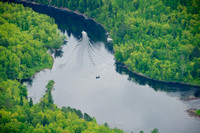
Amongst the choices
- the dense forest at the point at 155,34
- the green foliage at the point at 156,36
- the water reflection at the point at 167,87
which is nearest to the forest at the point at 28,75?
the dense forest at the point at 155,34

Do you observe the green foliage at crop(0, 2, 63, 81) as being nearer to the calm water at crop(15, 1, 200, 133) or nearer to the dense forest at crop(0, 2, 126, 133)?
the dense forest at crop(0, 2, 126, 133)

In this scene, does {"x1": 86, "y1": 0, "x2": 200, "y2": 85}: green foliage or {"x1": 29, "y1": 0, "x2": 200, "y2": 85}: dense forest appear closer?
{"x1": 86, "y1": 0, "x2": 200, "y2": 85}: green foliage

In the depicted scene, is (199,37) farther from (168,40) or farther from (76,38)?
(76,38)

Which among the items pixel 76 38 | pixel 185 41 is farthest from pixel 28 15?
pixel 185 41

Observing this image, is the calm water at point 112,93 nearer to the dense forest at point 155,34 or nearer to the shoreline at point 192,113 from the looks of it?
the shoreline at point 192,113

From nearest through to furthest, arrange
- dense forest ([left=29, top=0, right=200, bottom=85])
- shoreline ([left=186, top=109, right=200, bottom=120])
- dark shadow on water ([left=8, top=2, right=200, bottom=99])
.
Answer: shoreline ([left=186, top=109, right=200, bottom=120])
dark shadow on water ([left=8, top=2, right=200, bottom=99])
dense forest ([left=29, top=0, right=200, bottom=85])

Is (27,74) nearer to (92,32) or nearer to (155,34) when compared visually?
(92,32)

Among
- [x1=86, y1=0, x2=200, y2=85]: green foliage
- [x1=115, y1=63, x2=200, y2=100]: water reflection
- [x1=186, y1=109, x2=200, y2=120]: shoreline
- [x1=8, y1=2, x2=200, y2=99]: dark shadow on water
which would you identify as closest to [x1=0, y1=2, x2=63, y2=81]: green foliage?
[x1=8, y1=2, x2=200, y2=99]: dark shadow on water

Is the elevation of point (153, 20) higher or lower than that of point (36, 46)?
higher
